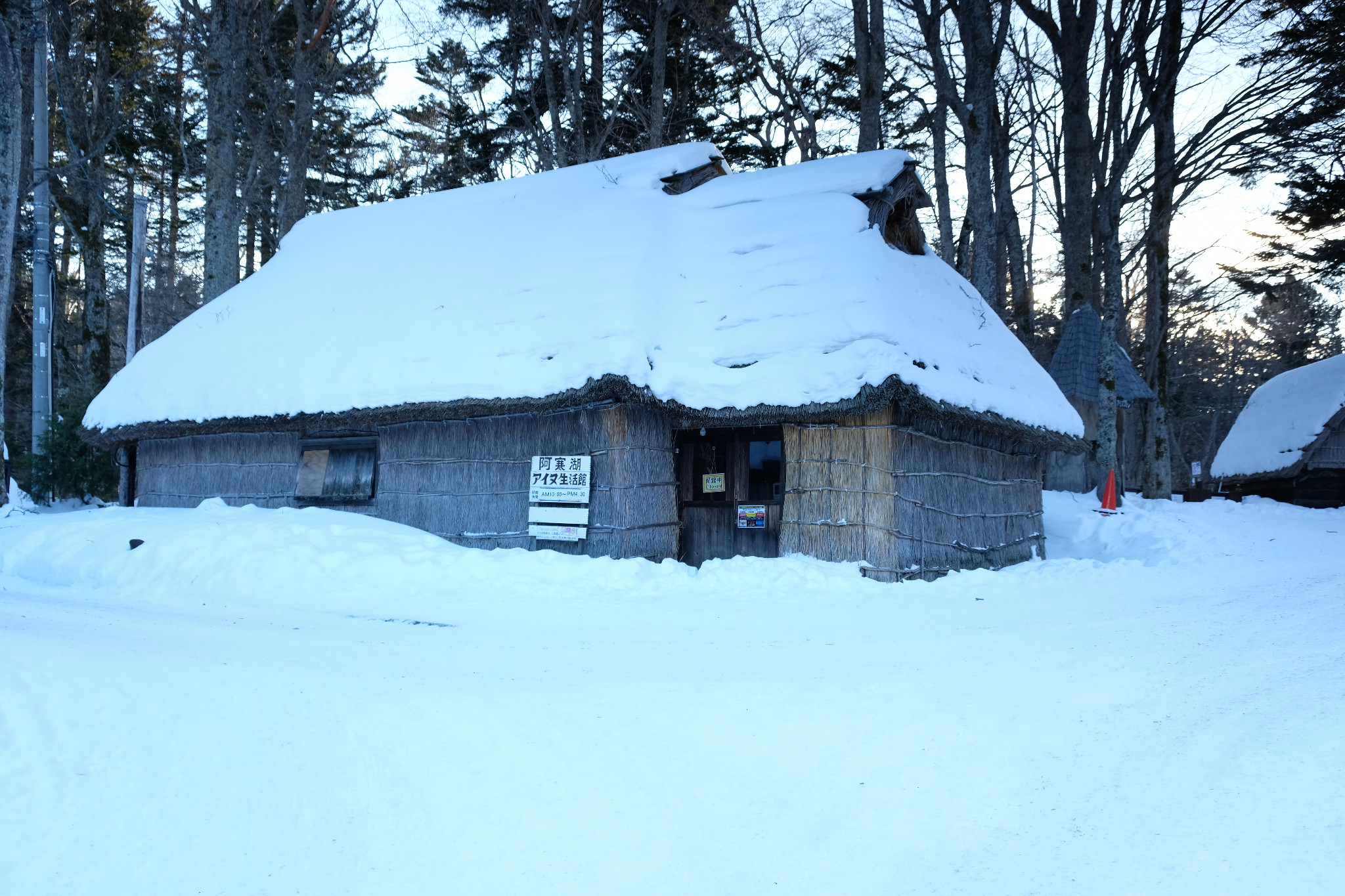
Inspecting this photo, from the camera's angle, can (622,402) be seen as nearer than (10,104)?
Yes

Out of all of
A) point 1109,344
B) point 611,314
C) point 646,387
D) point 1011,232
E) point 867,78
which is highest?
point 867,78

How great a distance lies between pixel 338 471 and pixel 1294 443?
21891mm

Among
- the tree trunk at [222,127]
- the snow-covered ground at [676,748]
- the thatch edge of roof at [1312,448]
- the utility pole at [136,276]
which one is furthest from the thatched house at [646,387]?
the thatch edge of roof at [1312,448]

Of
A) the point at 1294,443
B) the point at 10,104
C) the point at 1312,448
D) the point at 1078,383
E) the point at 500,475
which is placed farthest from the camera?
the point at 1294,443

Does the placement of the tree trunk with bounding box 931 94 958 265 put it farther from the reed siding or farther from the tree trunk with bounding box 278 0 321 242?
the tree trunk with bounding box 278 0 321 242

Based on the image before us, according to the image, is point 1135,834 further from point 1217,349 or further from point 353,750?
point 1217,349

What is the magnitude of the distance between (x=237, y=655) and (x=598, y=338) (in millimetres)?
6284

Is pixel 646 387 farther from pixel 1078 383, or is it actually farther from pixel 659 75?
pixel 1078 383

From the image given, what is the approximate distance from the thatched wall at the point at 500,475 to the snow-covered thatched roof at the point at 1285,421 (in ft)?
60.4

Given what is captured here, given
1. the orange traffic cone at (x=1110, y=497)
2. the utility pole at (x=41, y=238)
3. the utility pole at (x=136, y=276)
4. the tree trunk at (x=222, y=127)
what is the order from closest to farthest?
the utility pole at (x=41, y=238), the orange traffic cone at (x=1110, y=497), the utility pole at (x=136, y=276), the tree trunk at (x=222, y=127)

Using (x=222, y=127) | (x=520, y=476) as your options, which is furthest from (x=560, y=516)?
(x=222, y=127)

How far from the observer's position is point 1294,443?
22.5 metres

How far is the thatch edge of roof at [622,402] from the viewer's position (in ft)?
34.0

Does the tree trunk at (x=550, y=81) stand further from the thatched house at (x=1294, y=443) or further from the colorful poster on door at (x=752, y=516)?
the thatched house at (x=1294, y=443)
